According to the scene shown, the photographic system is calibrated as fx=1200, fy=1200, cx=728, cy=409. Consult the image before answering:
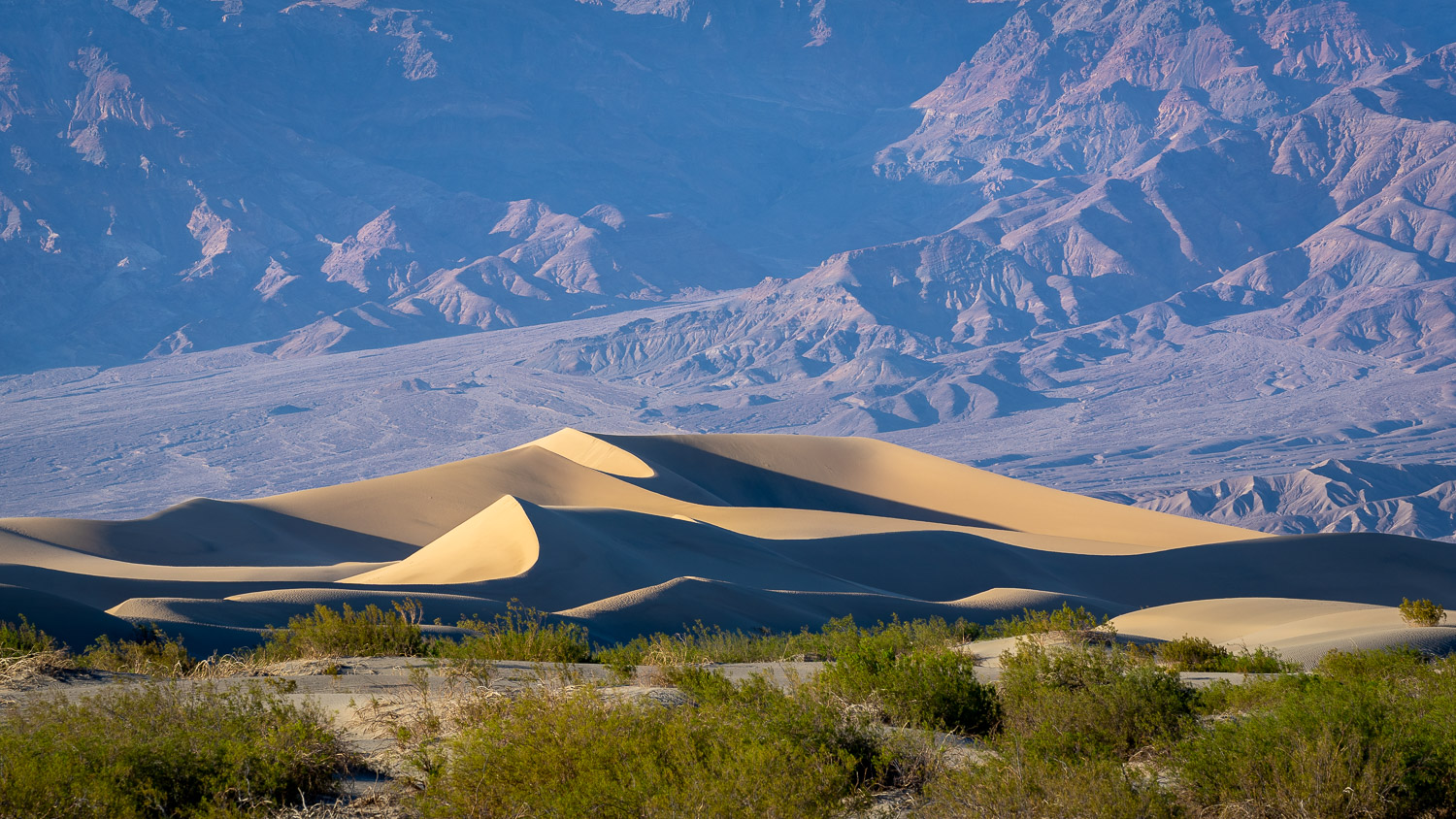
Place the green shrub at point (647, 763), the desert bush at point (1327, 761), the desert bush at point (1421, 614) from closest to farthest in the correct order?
the green shrub at point (647, 763), the desert bush at point (1327, 761), the desert bush at point (1421, 614)

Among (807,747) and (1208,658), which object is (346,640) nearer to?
(807,747)

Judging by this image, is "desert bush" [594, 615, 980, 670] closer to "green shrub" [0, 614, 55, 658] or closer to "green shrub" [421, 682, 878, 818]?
"green shrub" [421, 682, 878, 818]

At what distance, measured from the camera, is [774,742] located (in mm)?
6500

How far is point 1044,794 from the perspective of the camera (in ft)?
20.3

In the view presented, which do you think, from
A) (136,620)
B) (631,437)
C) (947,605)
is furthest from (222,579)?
(631,437)

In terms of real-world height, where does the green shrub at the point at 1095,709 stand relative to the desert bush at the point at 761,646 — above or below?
above

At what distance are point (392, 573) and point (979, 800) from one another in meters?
20.1

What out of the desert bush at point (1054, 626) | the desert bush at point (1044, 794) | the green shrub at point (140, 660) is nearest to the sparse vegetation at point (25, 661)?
the green shrub at point (140, 660)

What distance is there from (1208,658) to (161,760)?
10.2 m

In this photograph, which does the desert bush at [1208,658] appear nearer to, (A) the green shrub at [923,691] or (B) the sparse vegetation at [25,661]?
(A) the green shrub at [923,691]

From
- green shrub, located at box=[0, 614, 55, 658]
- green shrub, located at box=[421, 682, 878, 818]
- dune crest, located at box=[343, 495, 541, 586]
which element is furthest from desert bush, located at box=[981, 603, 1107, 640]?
dune crest, located at box=[343, 495, 541, 586]

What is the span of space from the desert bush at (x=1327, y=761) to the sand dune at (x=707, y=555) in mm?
7372

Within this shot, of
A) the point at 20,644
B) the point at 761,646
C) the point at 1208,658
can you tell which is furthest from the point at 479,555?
the point at 1208,658

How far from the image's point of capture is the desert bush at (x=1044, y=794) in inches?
234
